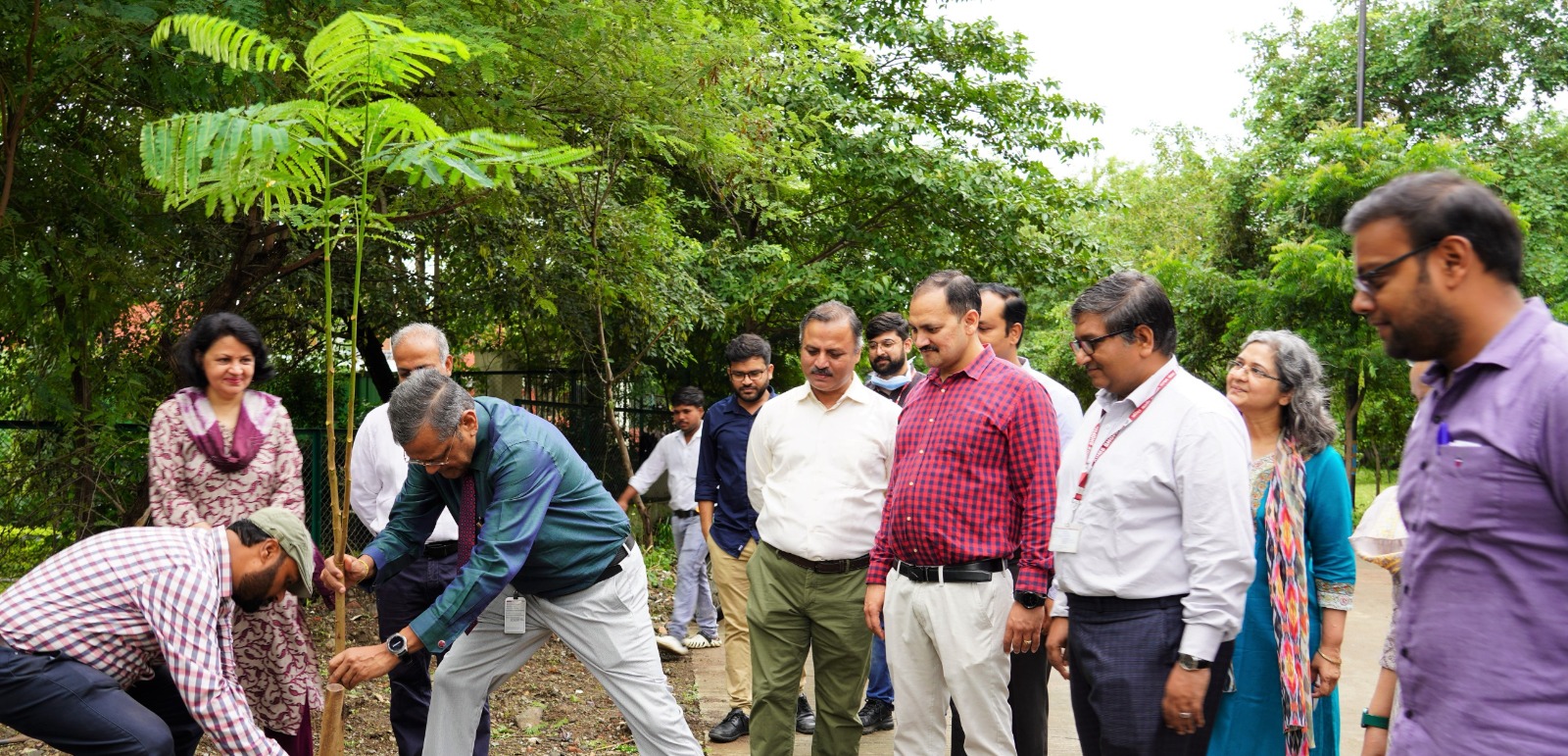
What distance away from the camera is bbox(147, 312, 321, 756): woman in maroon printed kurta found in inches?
187

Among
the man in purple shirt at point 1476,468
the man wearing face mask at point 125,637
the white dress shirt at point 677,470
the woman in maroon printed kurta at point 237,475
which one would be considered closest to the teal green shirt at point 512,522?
the woman in maroon printed kurta at point 237,475

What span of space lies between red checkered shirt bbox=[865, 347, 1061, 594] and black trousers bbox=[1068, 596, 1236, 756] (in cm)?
74

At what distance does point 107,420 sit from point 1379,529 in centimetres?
676

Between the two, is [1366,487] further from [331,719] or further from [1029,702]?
[331,719]

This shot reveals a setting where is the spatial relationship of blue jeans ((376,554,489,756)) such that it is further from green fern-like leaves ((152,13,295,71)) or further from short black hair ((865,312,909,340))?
short black hair ((865,312,909,340))

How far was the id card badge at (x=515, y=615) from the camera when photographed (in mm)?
4531

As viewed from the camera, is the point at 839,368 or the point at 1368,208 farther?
the point at 839,368

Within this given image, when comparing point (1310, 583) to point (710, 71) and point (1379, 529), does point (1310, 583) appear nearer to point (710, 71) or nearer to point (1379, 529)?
point (1379, 529)

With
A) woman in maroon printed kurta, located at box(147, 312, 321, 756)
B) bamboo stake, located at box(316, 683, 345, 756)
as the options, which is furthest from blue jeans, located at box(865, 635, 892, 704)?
bamboo stake, located at box(316, 683, 345, 756)

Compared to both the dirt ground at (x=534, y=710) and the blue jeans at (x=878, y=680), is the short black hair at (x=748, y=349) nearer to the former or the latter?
the blue jeans at (x=878, y=680)

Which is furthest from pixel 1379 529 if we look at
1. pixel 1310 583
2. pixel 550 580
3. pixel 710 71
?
pixel 710 71

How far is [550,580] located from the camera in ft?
14.7

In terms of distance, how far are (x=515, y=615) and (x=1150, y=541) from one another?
→ 231 centimetres

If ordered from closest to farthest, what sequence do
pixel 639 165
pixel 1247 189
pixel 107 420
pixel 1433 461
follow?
pixel 1433 461 < pixel 107 420 < pixel 639 165 < pixel 1247 189
